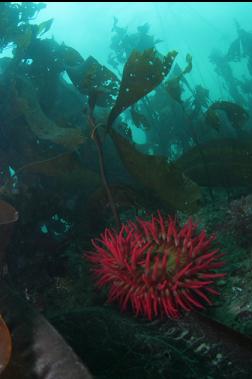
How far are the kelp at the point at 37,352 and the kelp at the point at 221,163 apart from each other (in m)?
3.89

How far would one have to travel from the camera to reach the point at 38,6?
810 cm

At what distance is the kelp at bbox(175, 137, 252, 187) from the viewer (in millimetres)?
5520

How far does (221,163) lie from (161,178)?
5.89 ft

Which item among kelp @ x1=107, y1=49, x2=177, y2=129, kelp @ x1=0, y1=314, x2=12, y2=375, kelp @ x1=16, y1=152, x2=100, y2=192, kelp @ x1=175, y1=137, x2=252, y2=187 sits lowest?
kelp @ x1=175, y1=137, x2=252, y2=187

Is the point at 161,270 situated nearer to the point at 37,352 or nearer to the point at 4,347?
the point at 37,352

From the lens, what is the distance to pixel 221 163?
566 centimetres

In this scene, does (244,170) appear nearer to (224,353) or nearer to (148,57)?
(148,57)

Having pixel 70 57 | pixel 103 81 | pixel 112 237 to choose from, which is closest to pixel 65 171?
pixel 112 237

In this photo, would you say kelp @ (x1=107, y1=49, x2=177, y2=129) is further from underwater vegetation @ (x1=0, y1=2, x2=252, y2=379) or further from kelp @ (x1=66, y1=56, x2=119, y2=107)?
kelp @ (x1=66, y1=56, x2=119, y2=107)

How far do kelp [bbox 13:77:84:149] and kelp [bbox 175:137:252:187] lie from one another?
6.32ft

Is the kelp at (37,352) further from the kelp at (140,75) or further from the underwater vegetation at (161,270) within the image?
the kelp at (140,75)

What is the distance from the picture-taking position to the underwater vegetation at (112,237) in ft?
7.70

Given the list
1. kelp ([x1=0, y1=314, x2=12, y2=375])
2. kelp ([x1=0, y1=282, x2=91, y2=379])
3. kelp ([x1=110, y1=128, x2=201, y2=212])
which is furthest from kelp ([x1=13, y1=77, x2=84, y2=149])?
kelp ([x1=0, y1=314, x2=12, y2=375])

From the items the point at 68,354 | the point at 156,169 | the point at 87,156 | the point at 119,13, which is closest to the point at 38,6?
the point at 87,156
